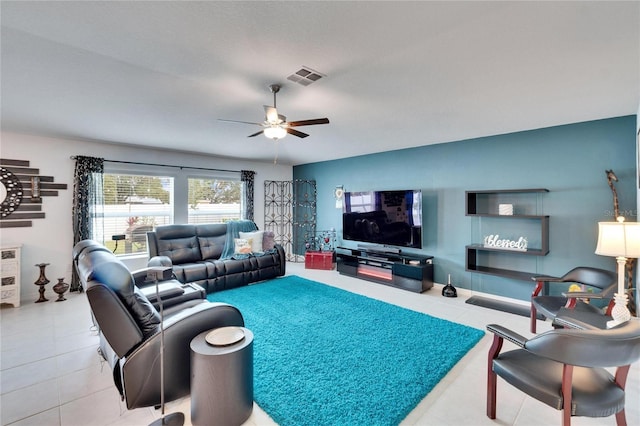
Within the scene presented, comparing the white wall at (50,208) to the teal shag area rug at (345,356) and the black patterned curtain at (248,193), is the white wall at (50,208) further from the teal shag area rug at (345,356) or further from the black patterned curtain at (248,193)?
the teal shag area rug at (345,356)

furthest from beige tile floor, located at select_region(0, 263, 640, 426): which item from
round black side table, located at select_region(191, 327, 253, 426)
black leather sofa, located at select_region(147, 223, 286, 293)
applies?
black leather sofa, located at select_region(147, 223, 286, 293)

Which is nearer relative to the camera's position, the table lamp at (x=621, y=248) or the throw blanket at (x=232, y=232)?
the table lamp at (x=621, y=248)

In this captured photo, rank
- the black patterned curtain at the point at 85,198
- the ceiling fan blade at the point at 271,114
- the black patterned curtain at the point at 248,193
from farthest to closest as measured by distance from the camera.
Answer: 1. the black patterned curtain at the point at 248,193
2. the black patterned curtain at the point at 85,198
3. the ceiling fan blade at the point at 271,114

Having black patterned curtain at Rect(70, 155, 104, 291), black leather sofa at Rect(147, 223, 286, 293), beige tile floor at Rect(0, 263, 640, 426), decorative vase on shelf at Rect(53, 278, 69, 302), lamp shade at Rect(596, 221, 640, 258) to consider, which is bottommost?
beige tile floor at Rect(0, 263, 640, 426)

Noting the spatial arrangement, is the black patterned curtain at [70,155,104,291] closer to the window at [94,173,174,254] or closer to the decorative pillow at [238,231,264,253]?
the window at [94,173,174,254]

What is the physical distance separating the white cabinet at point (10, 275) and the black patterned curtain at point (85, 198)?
25.3 inches

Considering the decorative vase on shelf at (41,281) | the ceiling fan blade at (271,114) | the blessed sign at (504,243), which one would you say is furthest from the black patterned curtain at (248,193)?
the blessed sign at (504,243)

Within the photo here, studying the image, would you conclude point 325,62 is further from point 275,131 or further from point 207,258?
point 207,258

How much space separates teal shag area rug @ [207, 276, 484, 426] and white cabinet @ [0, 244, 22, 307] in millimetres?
2919

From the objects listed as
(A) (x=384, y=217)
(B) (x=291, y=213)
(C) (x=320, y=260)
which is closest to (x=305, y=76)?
(A) (x=384, y=217)

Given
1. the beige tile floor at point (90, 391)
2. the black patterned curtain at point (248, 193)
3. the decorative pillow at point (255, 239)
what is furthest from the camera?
the black patterned curtain at point (248, 193)

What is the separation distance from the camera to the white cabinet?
3789 millimetres

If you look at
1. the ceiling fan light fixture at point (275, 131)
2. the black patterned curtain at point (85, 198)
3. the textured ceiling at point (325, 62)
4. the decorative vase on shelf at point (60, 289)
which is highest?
the textured ceiling at point (325, 62)

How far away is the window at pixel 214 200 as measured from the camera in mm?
5941
